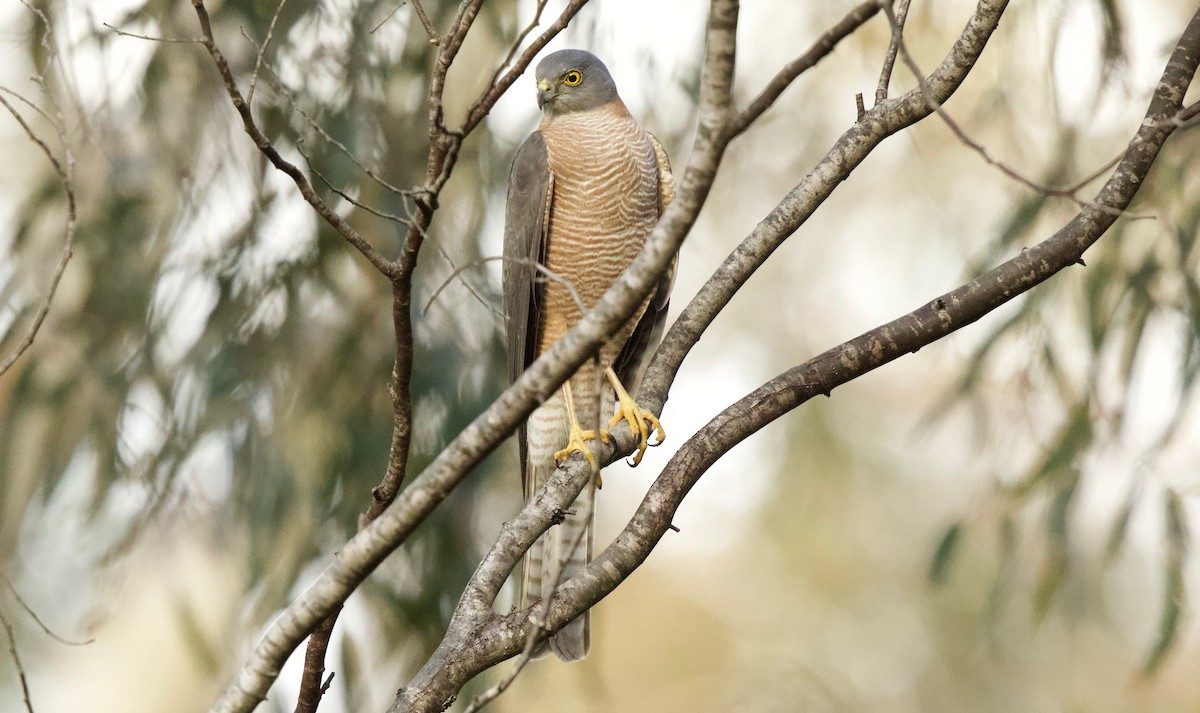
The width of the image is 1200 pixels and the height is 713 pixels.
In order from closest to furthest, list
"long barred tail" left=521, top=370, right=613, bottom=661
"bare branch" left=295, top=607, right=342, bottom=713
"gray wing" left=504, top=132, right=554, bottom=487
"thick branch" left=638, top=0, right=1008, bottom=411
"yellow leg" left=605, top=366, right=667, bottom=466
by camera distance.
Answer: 1. "bare branch" left=295, top=607, right=342, bottom=713
2. "thick branch" left=638, top=0, right=1008, bottom=411
3. "yellow leg" left=605, top=366, right=667, bottom=466
4. "long barred tail" left=521, top=370, right=613, bottom=661
5. "gray wing" left=504, top=132, right=554, bottom=487

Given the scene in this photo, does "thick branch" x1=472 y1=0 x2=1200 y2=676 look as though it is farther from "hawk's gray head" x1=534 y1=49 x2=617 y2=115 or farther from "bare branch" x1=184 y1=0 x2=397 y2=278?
"hawk's gray head" x1=534 y1=49 x2=617 y2=115

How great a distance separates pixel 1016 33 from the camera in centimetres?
392

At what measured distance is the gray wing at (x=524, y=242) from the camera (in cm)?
299

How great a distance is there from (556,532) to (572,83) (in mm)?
1217

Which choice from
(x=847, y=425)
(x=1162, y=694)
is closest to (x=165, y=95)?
(x=847, y=425)

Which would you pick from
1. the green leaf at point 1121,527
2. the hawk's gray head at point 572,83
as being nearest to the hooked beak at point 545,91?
the hawk's gray head at point 572,83

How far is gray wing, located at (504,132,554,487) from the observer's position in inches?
118

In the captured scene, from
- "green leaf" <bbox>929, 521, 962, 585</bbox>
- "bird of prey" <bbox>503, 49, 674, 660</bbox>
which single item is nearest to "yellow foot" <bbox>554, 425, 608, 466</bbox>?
"bird of prey" <bbox>503, 49, 674, 660</bbox>

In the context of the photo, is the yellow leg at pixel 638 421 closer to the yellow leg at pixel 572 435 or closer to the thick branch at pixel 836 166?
the yellow leg at pixel 572 435

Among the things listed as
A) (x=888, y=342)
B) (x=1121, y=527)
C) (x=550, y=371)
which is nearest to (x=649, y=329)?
(x=888, y=342)

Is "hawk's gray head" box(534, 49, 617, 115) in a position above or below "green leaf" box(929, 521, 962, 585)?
above

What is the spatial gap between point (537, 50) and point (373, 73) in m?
2.12

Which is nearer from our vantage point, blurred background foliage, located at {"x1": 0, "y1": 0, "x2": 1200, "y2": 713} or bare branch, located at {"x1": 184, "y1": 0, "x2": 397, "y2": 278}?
bare branch, located at {"x1": 184, "y1": 0, "x2": 397, "y2": 278}

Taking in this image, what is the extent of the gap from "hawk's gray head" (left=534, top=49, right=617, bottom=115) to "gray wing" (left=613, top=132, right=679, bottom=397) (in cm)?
19
